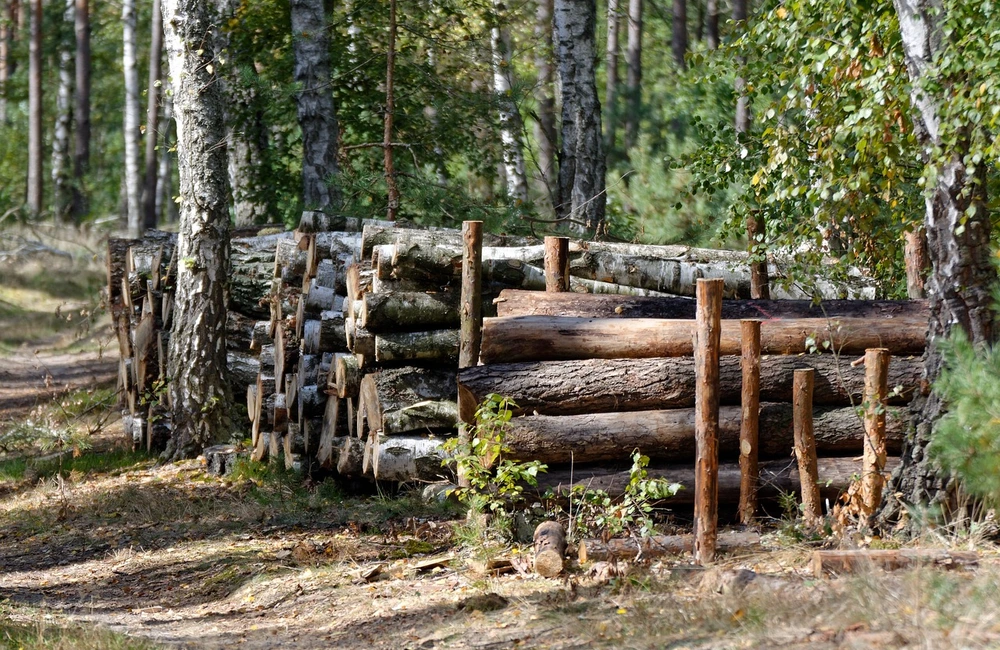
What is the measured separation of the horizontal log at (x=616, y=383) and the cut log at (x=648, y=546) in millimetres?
919

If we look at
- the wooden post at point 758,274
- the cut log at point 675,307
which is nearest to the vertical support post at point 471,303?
the cut log at point 675,307

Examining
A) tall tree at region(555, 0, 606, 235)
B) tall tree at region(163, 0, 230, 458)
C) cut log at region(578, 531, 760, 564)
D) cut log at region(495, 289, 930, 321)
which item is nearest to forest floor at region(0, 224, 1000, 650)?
cut log at region(578, 531, 760, 564)

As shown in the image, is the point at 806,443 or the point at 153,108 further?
the point at 153,108

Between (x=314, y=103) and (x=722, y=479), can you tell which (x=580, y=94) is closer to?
(x=314, y=103)

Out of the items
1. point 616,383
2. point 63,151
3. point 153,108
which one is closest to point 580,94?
point 616,383

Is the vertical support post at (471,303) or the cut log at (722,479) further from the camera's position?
the vertical support post at (471,303)

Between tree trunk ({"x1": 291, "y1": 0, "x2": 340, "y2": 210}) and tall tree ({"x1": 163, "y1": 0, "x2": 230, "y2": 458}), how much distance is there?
341 centimetres

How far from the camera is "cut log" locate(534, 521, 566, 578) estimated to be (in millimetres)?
5703

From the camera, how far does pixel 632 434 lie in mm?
6410

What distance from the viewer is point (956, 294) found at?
534 cm

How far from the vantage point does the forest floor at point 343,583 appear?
4.19m

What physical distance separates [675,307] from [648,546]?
6.30 ft

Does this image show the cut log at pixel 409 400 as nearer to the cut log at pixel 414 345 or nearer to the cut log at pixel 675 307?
the cut log at pixel 414 345

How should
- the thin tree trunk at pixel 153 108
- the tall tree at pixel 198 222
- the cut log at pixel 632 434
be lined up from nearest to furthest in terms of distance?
the cut log at pixel 632 434, the tall tree at pixel 198 222, the thin tree trunk at pixel 153 108
